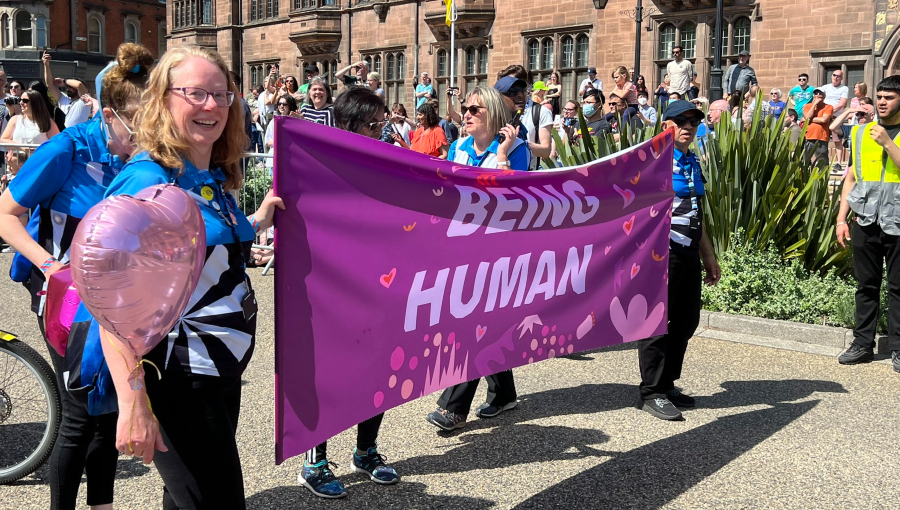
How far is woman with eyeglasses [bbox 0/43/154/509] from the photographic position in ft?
10.9

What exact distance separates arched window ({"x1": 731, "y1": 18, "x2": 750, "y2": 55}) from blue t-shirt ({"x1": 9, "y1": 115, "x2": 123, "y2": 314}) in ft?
70.1

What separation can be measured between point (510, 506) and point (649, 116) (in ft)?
42.3

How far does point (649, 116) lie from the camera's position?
52.9 feet

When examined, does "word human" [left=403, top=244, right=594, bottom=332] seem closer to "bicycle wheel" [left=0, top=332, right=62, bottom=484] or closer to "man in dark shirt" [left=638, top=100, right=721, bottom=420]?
"man in dark shirt" [left=638, top=100, right=721, bottom=420]

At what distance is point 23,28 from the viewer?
194 ft

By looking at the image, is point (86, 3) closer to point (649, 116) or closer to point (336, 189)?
point (649, 116)

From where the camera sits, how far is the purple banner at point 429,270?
3.30 m

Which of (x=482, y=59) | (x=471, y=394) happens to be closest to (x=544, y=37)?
(x=482, y=59)

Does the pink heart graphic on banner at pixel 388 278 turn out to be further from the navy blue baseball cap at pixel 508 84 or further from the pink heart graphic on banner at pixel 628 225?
the navy blue baseball cap at pixel 508 84

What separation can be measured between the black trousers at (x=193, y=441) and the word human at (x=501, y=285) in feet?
3.89

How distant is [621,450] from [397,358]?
1.71 metres

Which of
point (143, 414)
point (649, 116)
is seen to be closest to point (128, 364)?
point (143, 414)

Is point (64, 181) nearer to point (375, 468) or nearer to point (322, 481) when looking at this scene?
point (322, 481)

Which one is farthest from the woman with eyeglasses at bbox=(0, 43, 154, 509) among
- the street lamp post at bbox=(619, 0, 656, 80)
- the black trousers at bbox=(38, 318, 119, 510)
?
the street lamp post at bbox=(619, 0, 656, 80)
